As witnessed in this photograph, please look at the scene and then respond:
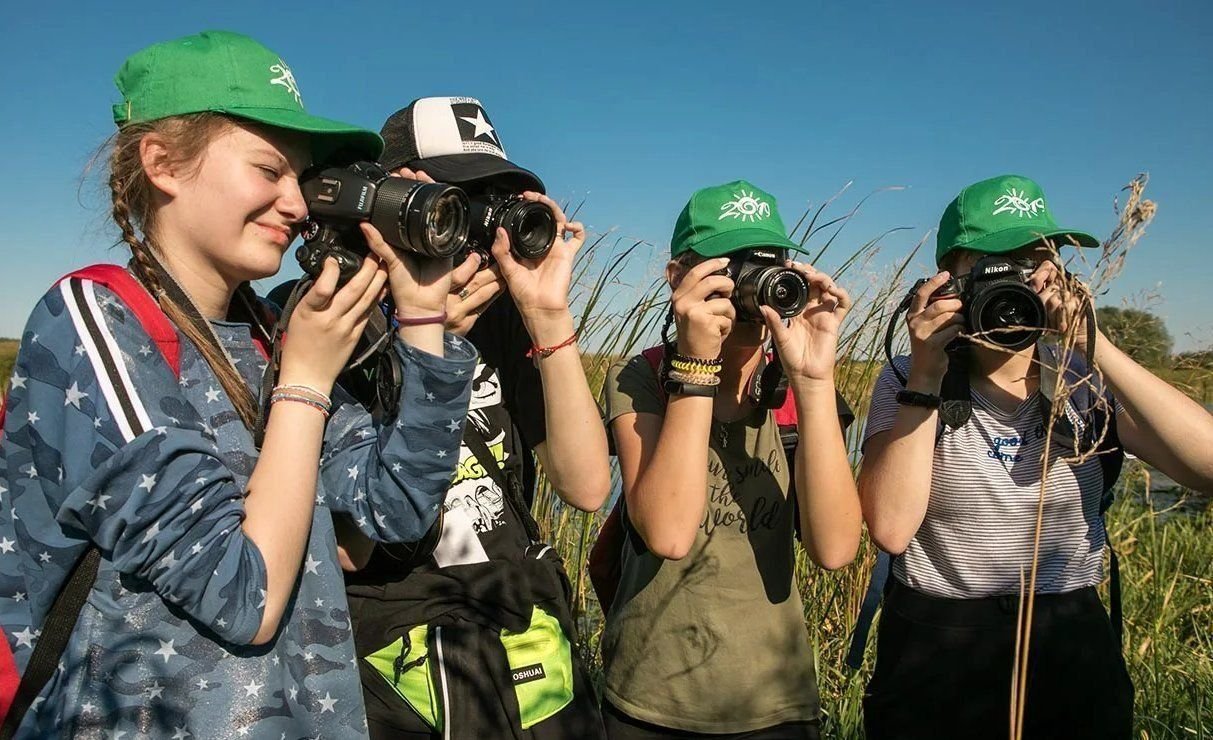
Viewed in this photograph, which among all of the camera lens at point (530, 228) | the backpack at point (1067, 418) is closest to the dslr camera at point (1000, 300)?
the backpack at point (1067, 418)

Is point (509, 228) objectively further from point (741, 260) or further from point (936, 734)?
point (936, 734)

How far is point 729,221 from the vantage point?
1936 millimetres

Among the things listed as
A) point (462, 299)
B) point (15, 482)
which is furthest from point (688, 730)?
point (15, 482)

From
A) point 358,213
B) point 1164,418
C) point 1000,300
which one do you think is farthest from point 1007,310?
point 358,213

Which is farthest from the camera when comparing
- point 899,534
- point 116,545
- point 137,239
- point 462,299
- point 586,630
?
point 586,630

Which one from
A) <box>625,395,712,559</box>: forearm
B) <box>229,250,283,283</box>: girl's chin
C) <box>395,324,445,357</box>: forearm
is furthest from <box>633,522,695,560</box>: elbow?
<box>229,250,283,283</box>: girl's chin

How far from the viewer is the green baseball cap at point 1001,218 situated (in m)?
1.91

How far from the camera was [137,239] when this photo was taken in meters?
1.26

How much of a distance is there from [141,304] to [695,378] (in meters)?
1.00

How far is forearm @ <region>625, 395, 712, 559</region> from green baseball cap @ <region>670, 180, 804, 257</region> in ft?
1.27

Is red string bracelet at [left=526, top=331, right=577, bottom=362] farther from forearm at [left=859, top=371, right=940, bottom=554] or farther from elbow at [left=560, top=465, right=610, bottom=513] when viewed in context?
forearm at [left=859, top=371, right=940, bottom=554]

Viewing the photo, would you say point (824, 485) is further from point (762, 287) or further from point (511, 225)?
point (511, 225)

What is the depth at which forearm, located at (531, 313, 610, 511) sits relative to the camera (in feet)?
5.51

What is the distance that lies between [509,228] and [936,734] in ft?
4.61
